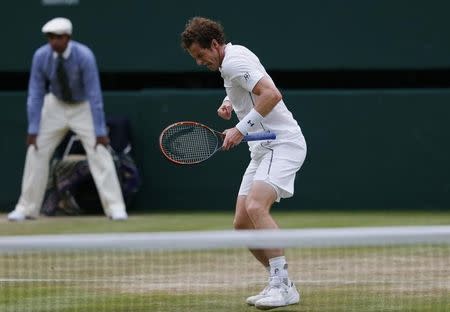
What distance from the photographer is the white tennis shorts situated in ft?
20.5

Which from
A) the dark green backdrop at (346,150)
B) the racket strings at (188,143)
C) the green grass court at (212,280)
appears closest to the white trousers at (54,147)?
the dark green backdrop at (346,150)

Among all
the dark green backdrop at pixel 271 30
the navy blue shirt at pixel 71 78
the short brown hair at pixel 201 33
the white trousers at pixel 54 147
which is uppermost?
the dark green backdrop at pixel 271 30

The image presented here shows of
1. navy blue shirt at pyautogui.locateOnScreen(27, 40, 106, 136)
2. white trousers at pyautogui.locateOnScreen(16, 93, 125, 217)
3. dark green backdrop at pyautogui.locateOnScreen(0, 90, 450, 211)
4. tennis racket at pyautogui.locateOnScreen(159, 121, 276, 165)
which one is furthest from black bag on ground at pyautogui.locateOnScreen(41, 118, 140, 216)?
tennis racket at pyautogui.locateOnScreen(159, 121, 276, 165)

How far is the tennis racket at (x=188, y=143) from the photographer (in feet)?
21.6

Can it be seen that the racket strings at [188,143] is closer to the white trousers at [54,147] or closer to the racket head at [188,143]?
the racket head at [188,143]

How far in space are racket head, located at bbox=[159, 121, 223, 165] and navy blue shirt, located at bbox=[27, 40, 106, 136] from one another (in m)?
4.21

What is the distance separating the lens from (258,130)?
6430mm

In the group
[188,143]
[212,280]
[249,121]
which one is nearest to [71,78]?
[212,280]

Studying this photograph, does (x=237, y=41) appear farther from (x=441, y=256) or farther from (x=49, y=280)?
(x=49, y=280)

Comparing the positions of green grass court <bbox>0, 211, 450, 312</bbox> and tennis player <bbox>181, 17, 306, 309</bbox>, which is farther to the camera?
green grass court <bbox>0, 211, 450, 312</bbox>

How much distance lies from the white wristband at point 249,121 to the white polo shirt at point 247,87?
14 cm

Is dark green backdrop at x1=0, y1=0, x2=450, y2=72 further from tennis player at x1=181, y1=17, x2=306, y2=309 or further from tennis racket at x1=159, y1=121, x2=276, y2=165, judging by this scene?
tennis player at x1=181, y1=17, x2=306, y2=309

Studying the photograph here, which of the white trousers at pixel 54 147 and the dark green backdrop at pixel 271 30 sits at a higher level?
the dark green backdrop at pixel 271 30

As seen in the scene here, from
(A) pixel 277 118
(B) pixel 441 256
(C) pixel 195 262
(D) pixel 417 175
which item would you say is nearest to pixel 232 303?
(A) pixel 277 118
